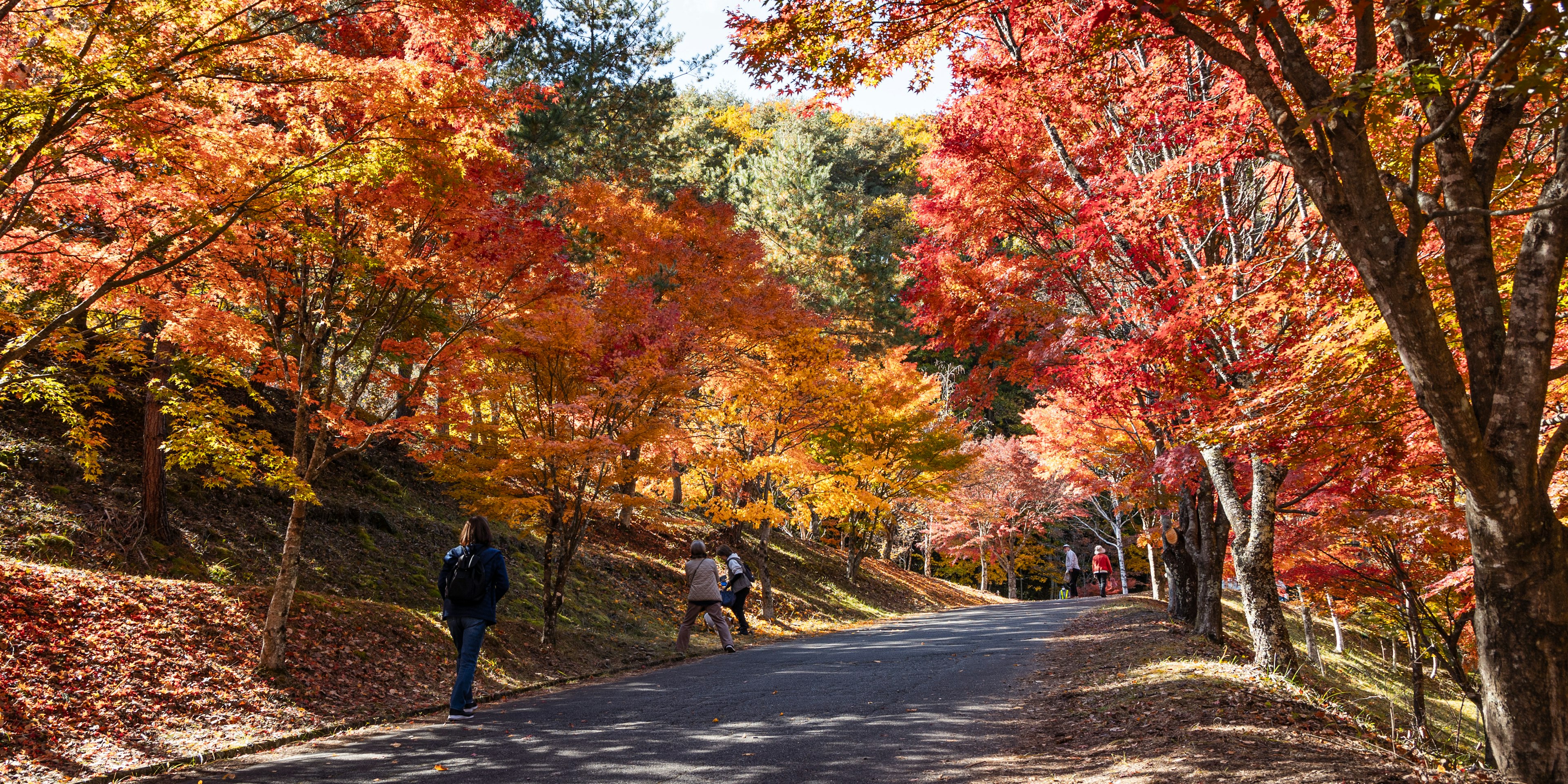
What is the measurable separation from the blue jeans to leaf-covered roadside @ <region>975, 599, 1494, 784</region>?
4465mm

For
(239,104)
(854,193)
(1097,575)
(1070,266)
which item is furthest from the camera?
(854,193)

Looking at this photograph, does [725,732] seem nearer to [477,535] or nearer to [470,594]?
[470,594]

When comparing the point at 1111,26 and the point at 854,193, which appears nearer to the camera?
the point at 1111,26

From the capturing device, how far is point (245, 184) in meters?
7.02

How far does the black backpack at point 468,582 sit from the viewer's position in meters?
7.47

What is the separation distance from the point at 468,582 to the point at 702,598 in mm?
5185

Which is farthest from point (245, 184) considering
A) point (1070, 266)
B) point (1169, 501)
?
point (1169, 501)

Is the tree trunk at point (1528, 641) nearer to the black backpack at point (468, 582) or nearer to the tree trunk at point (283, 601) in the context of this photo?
the black backpack at point (468, 582)

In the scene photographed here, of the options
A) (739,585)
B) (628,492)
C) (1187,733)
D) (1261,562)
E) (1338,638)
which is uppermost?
(628,492)

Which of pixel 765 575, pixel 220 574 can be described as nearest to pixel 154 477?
pixel 220 574

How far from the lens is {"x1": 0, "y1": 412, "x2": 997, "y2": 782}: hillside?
639cm

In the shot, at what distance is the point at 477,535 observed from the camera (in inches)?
298

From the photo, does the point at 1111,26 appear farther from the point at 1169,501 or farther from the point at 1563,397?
the point at 1169,501

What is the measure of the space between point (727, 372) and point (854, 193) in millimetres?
15147
